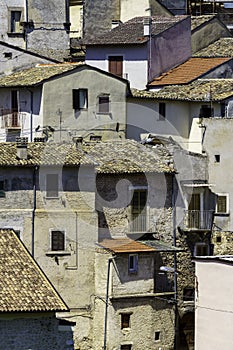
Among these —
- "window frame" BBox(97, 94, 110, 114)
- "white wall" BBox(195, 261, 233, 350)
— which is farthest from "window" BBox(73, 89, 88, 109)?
"white wall" BBox(195, 261, 233, 350)

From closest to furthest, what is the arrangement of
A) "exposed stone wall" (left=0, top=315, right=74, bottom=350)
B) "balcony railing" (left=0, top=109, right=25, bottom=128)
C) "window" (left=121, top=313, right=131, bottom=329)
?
"exposed stone wall" (left=0, top=315, right=74, bottom=350), "window" (left=121, top=313, right=131, bottom=329), "balcony railing" (left=0, top=109, right=25, bottom=128)

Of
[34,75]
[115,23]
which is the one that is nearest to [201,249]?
[34,75]

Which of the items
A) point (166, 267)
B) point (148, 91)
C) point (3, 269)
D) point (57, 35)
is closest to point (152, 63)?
point (148, 91)

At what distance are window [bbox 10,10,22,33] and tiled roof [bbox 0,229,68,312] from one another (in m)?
27.3

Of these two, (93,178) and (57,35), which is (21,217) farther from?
(57,35)

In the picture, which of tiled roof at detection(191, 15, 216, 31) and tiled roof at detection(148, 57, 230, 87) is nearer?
tiled roof at detection(148, 57, 230, 87)

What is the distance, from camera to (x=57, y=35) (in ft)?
245

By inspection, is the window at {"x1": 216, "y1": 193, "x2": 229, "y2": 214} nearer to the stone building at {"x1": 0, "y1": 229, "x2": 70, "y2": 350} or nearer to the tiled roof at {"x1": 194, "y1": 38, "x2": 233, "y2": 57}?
the tiled roof at {"x1": 194, "y1": 38, "x2": 233, "y2": 57}

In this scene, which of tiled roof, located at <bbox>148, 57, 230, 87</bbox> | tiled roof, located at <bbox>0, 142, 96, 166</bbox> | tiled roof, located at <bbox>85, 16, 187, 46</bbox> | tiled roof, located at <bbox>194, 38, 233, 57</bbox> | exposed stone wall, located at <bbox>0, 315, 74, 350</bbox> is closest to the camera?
exposed stone wall, located at <bbox>0, 315, 74, 350</bbox>

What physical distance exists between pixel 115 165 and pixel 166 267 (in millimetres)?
4427

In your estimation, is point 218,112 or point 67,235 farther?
point 218,112

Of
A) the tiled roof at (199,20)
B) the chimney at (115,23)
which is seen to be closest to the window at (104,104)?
the tiled roof at (199,20)

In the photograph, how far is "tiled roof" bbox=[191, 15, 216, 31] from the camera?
72.5 meters

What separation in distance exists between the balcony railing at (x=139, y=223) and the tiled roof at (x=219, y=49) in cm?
1464
